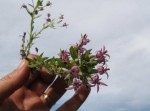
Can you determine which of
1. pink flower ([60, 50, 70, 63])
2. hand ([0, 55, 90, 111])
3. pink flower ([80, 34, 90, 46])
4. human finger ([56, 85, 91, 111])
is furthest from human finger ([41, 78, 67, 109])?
pink flower ([80, 34, 90, 46])

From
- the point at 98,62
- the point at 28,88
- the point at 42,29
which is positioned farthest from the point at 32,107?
the point at 42,29

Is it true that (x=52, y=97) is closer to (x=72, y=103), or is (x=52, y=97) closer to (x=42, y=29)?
(x=72, y=103)

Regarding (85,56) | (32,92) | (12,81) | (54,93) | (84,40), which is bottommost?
(12,81)

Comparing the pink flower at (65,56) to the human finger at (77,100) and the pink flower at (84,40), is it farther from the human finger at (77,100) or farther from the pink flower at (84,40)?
the human finger at (77,100)

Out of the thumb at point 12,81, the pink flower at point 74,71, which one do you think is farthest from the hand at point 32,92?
the pink flower at point 74,71

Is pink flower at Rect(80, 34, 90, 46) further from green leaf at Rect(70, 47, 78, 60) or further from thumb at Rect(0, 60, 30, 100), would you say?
thumb at Rect(0, 60, 30, 100)

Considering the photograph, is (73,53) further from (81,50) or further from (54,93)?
(54,93)

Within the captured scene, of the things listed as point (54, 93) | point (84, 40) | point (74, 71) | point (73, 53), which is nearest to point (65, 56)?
point (73, 53)
